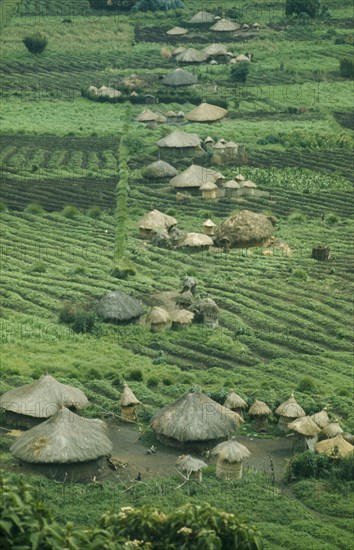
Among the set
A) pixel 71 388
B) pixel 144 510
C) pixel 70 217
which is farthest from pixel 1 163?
pixel 144 510

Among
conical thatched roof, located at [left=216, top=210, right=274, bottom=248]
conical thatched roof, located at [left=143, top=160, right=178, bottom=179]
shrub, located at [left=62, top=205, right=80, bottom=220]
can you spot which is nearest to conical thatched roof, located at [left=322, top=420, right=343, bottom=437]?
conical thatched roof, located at [left=216, top=210, right=274, bottom=248]

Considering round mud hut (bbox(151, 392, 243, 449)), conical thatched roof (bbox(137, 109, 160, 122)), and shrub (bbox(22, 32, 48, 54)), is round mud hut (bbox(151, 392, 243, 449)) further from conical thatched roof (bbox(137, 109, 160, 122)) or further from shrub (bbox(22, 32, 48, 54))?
shrub (bbox(22, 32, 48, 54))

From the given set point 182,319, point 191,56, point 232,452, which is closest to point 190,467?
point 232,452

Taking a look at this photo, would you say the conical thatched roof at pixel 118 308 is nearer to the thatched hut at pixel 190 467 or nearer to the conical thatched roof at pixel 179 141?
the thatched hut at pixel 190 467

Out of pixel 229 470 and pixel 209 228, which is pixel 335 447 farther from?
pixel 209 228

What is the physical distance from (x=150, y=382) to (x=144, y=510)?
1636 cm

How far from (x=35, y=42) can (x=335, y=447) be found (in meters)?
74.9

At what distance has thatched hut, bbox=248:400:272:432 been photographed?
5047cm

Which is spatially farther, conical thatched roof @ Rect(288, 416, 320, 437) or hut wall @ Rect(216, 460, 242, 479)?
conical thatched roof @ Rect(288, 416, 320, 437)

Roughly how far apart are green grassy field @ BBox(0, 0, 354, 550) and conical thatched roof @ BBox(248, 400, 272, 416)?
69cm

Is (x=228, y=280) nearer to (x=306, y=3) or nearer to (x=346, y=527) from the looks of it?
(x=346, y=527)

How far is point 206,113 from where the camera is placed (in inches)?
3890

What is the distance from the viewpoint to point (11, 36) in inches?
4820

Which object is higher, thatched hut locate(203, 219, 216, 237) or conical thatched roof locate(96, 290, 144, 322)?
conical thatched roof locate(96, 290, 144, 322)
